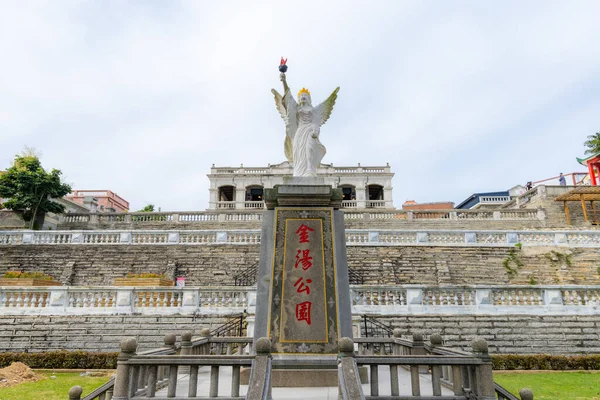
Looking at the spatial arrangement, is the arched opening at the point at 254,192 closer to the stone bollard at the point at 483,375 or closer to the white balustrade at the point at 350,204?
the white balustrade at the point at 350,204

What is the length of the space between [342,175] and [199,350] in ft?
111

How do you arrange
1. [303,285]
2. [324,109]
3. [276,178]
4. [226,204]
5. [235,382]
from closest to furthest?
[235,382], [303,285], [324,109], [226,204], [276,178]

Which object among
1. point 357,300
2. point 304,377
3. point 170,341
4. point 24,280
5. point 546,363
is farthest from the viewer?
point 24,280

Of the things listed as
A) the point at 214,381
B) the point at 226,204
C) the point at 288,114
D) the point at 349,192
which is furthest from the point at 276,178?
the point at 214,381

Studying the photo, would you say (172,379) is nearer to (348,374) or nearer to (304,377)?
(304,377)

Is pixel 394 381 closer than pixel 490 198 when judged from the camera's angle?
Yes

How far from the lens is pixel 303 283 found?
616 cm

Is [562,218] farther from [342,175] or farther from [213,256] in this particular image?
[213,256]

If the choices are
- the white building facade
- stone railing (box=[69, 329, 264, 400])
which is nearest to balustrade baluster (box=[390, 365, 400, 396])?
stone railing (box=[69, 329, 264, 400])

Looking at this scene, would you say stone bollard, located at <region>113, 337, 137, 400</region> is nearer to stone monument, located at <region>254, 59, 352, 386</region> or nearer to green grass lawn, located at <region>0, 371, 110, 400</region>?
stone monument, located at <region>254, 59, 352, 386</region>

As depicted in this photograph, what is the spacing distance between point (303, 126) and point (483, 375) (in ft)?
17.1

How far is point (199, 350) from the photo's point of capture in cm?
772

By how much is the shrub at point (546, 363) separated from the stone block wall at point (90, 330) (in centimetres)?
784

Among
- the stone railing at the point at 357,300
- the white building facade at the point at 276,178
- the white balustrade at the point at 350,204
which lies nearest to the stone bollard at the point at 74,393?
the stone railing at the point at 357,300
